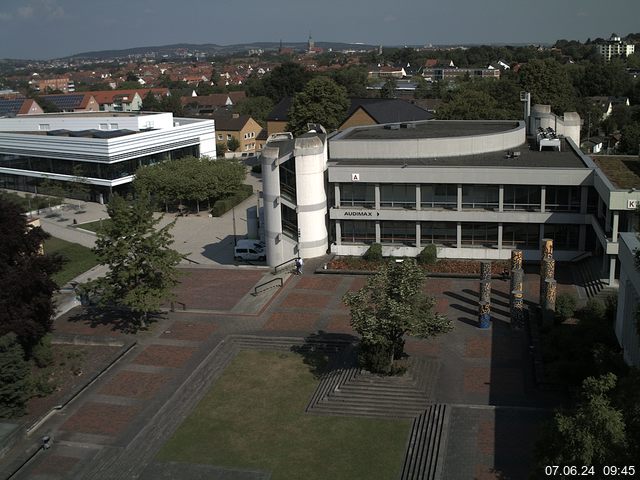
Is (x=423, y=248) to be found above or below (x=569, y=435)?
below

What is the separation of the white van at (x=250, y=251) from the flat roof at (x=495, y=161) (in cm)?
715

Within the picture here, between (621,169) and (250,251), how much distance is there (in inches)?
890

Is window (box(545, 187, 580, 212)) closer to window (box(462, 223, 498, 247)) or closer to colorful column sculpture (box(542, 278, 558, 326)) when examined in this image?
window (box(462, 223, 498, 247))

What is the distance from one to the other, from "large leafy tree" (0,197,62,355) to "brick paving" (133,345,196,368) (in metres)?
4.18

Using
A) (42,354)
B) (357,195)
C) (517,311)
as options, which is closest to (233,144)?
(357,195)

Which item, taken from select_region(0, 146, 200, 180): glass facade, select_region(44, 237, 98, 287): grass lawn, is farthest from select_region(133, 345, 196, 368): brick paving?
select_region(0, 146, 200, 180): glass facade

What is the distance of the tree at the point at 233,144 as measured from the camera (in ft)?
318

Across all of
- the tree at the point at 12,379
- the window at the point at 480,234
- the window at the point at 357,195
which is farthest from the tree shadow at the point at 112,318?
the window at the point at 480,234

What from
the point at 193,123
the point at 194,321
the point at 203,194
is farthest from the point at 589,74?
Result: the point at 194,321

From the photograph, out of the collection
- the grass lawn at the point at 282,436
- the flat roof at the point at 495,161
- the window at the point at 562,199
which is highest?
the flat roof at the point at 495,161

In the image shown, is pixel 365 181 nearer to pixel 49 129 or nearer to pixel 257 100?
pixel 49 129

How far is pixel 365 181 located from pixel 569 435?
2853 centimetres

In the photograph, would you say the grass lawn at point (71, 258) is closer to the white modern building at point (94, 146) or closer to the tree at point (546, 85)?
the white modern building at point (94, 146)

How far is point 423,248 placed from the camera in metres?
42.3
